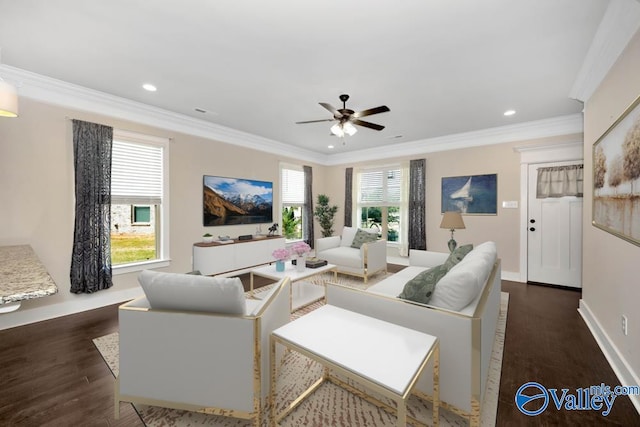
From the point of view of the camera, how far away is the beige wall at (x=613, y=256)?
6.09ft

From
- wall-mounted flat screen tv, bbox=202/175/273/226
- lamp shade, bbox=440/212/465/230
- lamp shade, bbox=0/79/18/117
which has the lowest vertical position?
lamp shade, bbox=440/212/465/230

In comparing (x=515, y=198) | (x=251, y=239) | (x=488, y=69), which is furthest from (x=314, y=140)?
(x=515, y=198)

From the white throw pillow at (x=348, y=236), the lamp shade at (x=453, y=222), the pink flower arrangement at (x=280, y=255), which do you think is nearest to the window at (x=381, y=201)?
the white throw pillow at (x=348, y=236)

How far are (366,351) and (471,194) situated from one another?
4.76m

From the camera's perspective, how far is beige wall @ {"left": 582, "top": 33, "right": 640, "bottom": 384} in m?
1.86

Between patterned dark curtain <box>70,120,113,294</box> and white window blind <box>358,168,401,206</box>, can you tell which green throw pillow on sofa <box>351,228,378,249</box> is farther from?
patterned dark curtain <box>70,120,113,294</box>

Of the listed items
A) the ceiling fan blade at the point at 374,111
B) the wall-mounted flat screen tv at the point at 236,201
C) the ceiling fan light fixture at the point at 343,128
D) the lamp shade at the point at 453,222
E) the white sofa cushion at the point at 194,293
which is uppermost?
the ceiling fan blade at the point at 374,111

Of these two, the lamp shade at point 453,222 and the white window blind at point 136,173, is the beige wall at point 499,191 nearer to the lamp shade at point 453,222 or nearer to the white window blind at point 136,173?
the lamp shade at point 453,222

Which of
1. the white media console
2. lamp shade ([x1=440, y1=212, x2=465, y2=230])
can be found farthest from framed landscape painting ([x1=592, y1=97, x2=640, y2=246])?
the white media console

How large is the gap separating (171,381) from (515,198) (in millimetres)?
5484

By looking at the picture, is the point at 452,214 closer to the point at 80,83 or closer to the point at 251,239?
the point at 251,239

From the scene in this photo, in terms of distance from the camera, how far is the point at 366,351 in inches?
51.1

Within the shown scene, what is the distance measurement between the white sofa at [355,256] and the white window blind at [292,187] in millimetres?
1596

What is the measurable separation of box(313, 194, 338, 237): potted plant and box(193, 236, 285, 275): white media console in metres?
1.74
